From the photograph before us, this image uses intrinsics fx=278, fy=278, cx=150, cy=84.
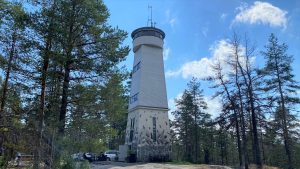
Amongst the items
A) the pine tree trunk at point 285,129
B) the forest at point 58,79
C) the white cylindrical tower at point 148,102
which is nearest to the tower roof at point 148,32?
the white cylindrical tower at point 148,102

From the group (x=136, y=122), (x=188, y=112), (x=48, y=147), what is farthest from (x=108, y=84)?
(x=188, y=112)

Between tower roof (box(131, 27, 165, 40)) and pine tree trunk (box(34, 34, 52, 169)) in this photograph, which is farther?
tower roof (box(131, 27, 165, 40))

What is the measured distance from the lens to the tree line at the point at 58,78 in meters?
9.63

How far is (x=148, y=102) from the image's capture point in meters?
27.2

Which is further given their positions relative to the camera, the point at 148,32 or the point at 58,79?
the point at 148,32

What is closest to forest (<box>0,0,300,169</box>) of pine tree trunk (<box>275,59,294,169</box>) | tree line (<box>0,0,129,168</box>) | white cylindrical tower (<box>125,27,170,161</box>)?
tree line (<box>0,0,129,168</box>)

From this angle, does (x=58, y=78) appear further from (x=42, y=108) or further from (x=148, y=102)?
(x=148, y=102)

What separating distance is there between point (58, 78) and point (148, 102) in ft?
51.7

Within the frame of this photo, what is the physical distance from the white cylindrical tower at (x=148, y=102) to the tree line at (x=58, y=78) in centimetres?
1337

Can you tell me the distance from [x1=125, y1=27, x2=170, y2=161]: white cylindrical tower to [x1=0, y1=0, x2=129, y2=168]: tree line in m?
13.4

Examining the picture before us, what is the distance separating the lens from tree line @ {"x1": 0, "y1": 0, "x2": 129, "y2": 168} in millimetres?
9633

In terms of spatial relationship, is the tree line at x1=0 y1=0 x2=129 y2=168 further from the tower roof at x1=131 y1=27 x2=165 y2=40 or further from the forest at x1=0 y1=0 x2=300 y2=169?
the tower roof at x1=131 y1=27 x2=165 y2=40

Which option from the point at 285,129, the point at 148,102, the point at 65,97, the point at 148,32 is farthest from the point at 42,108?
the point at 285,129

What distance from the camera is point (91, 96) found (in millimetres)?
12391
